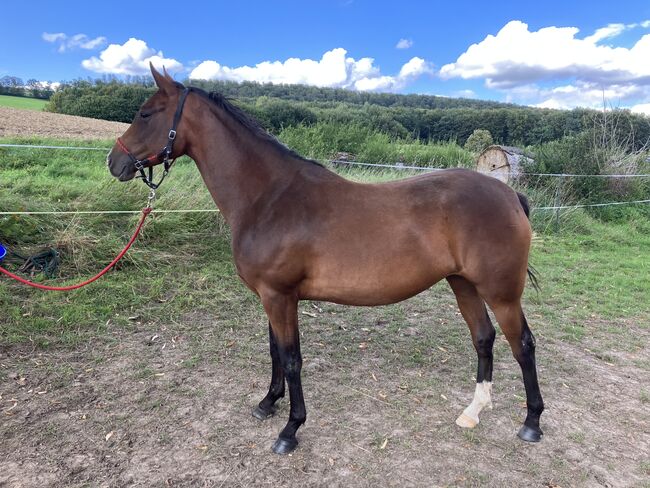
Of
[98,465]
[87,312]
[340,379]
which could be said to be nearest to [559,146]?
[340,379]

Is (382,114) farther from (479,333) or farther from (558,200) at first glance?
(479,333)

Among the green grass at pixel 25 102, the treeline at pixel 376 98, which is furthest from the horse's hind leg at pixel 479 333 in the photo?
the green grass at pixel 25 102

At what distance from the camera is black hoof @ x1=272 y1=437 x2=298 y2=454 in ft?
8.27

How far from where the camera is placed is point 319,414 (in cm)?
291

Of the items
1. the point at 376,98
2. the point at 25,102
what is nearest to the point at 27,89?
the point at 25,102

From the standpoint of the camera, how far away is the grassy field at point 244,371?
8.03 feet

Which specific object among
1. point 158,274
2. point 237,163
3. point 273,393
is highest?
point 237,163

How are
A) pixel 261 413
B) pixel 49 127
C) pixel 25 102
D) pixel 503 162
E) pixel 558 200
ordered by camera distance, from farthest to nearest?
pixel 25 102 < pixel 49 127 < pixel 503 162 < pixel 558 200 < pixel 261 413

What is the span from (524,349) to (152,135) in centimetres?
262

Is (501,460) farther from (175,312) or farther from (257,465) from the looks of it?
(175,312)

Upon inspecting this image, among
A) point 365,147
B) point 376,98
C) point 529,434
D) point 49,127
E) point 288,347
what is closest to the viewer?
point 288,347

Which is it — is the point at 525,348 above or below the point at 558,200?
below

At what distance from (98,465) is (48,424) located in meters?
0.59

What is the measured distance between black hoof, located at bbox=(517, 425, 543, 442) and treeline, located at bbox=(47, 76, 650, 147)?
9651mm
